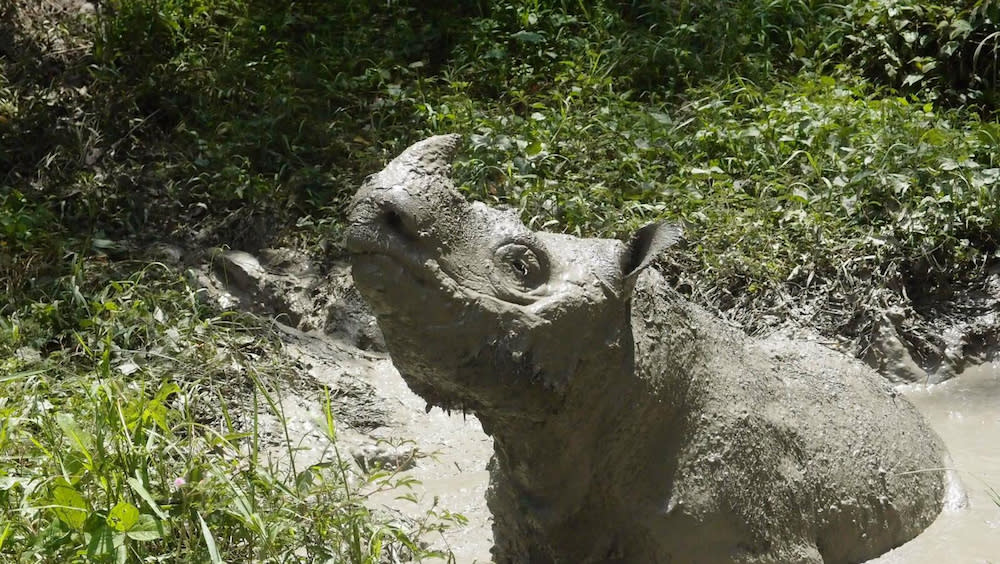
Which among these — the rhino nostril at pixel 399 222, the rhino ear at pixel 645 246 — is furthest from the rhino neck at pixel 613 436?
the rhino nostril at pixel 399 222

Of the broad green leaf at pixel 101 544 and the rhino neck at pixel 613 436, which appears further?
the rhino neck at pixel 613 436

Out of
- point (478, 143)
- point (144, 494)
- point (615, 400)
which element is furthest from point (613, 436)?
point (478, 143)

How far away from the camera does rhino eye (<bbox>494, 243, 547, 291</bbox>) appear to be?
9.94ft

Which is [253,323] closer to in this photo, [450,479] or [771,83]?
[450,479]

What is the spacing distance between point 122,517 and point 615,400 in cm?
134

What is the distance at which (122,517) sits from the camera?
303cm

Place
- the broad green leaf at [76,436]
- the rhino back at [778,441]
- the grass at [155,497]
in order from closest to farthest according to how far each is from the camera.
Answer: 1. the grass at [155,497]
2. the broad green leaf at [76,436]
3. the rhino back at [778,441]

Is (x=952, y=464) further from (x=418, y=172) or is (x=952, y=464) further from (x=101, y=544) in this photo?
(x=101, y=544)

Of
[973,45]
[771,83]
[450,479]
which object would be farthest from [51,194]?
[973,45]

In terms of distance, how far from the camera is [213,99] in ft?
26.0

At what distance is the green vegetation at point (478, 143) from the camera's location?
579cm

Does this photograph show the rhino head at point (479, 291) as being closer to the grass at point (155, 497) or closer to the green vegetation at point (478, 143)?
the grass at point (155, 497)

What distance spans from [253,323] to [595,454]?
2.87m

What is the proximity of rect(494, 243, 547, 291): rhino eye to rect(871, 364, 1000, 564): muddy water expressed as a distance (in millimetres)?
1649
